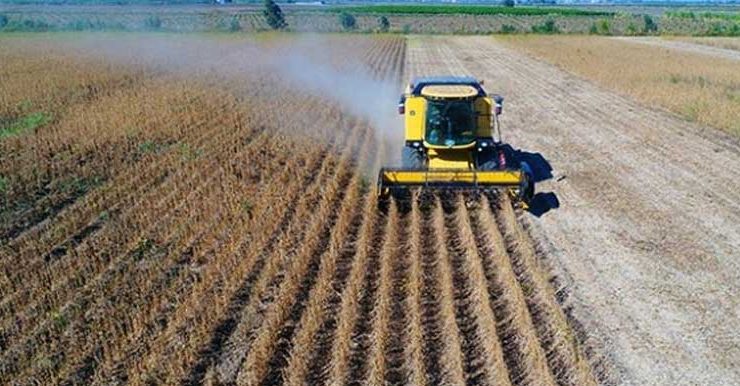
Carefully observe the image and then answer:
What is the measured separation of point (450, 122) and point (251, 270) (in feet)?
14.3

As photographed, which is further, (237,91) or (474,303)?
(237,91)

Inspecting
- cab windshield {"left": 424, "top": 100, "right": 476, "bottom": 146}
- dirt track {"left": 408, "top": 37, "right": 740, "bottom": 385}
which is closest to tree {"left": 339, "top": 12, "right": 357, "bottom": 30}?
dirt track {"left": 408, "top": 37, "right": 740, "bottom": 385}

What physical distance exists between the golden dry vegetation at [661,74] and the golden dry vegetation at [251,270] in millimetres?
10525

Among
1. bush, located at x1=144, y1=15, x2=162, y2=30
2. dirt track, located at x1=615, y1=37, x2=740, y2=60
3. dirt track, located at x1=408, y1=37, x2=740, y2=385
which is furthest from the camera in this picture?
bush, located at x1=144, y1=15, x2=162, y2=30

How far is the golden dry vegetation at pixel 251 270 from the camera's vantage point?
6.77 meters

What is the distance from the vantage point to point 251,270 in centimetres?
891

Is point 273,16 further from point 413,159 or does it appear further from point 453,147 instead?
point 453,147

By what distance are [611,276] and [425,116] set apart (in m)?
4.19

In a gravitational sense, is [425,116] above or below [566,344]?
above

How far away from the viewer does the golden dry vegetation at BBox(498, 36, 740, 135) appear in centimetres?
2017

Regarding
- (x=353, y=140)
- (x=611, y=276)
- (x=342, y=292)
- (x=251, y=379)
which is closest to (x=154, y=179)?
(x=353, y=140)

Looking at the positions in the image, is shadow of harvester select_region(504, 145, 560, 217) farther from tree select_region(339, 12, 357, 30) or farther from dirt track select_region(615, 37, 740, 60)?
tree select_region(339, 12, 357, 30)

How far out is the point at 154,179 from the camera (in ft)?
42.8

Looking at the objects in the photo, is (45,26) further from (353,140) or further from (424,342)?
(424,342)
